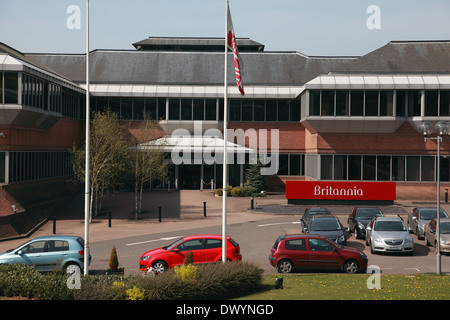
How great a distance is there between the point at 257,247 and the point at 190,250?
20.2 feet

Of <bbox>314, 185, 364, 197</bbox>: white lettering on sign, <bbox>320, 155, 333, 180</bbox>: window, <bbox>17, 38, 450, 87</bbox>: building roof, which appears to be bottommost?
<bbox>314, 185, 364, 197</bbox>: white lettering on sign

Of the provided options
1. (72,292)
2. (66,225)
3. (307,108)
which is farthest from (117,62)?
(72,292)

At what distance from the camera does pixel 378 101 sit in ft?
129

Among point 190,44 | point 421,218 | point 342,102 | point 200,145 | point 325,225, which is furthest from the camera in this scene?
point 190,44

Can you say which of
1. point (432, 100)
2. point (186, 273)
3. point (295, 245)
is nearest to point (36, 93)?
point (295, 245)

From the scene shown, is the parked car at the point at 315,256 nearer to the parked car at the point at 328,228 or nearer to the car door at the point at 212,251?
the car door at the point at 212,251

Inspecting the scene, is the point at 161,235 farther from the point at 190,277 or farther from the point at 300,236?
the point at 190,277

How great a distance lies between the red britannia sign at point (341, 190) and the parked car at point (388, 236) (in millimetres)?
12362

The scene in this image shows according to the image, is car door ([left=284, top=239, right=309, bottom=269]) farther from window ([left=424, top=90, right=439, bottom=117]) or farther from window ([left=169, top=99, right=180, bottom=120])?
window ([left=169, top=99, right=180, bottom=120])

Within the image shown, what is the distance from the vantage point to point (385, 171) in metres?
41.1

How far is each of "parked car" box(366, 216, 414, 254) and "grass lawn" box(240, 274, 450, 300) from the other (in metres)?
4.39

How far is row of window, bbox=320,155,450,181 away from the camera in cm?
4097

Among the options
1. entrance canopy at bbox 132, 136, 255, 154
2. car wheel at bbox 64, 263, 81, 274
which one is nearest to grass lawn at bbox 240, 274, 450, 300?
car wheel at bbox 64, 263, 81, 274

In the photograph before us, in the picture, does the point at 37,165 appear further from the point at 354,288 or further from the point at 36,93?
the point at 354,288
